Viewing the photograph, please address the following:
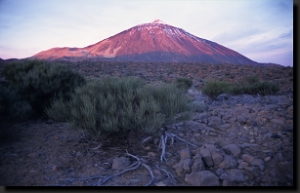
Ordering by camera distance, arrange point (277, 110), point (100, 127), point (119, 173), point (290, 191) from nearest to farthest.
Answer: point (290, 191) < point (119, 173) < point (100, 127) < point (277, 110)

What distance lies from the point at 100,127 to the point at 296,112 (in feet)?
11.2

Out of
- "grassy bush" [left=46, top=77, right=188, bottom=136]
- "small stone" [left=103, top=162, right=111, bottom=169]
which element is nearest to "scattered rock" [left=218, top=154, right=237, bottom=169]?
"grassy bush" [left=46, top=77, right=188, bottom=136]

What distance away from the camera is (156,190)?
3148mm

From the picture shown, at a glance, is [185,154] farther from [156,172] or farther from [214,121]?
[214,121]

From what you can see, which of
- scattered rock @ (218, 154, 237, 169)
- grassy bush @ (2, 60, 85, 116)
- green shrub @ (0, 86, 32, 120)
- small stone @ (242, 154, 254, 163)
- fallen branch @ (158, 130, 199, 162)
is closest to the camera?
scattered rock @ (218, 154, 237, 169)

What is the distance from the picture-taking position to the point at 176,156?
4.09 meters

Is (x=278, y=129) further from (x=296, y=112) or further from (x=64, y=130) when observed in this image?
(x=64, y=130)

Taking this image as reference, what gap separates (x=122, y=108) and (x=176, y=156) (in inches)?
56.0

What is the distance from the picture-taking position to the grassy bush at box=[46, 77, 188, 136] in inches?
165

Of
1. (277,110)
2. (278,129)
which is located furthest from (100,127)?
(277,110)

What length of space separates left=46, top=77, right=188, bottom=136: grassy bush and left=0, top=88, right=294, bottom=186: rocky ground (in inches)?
19.2

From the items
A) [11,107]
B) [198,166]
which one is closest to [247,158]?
[198,166]

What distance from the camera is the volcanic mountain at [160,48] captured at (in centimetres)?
5381

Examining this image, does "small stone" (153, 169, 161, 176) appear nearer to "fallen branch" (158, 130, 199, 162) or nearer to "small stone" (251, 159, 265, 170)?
"fallen branch" (158, 130, 199, 162)
